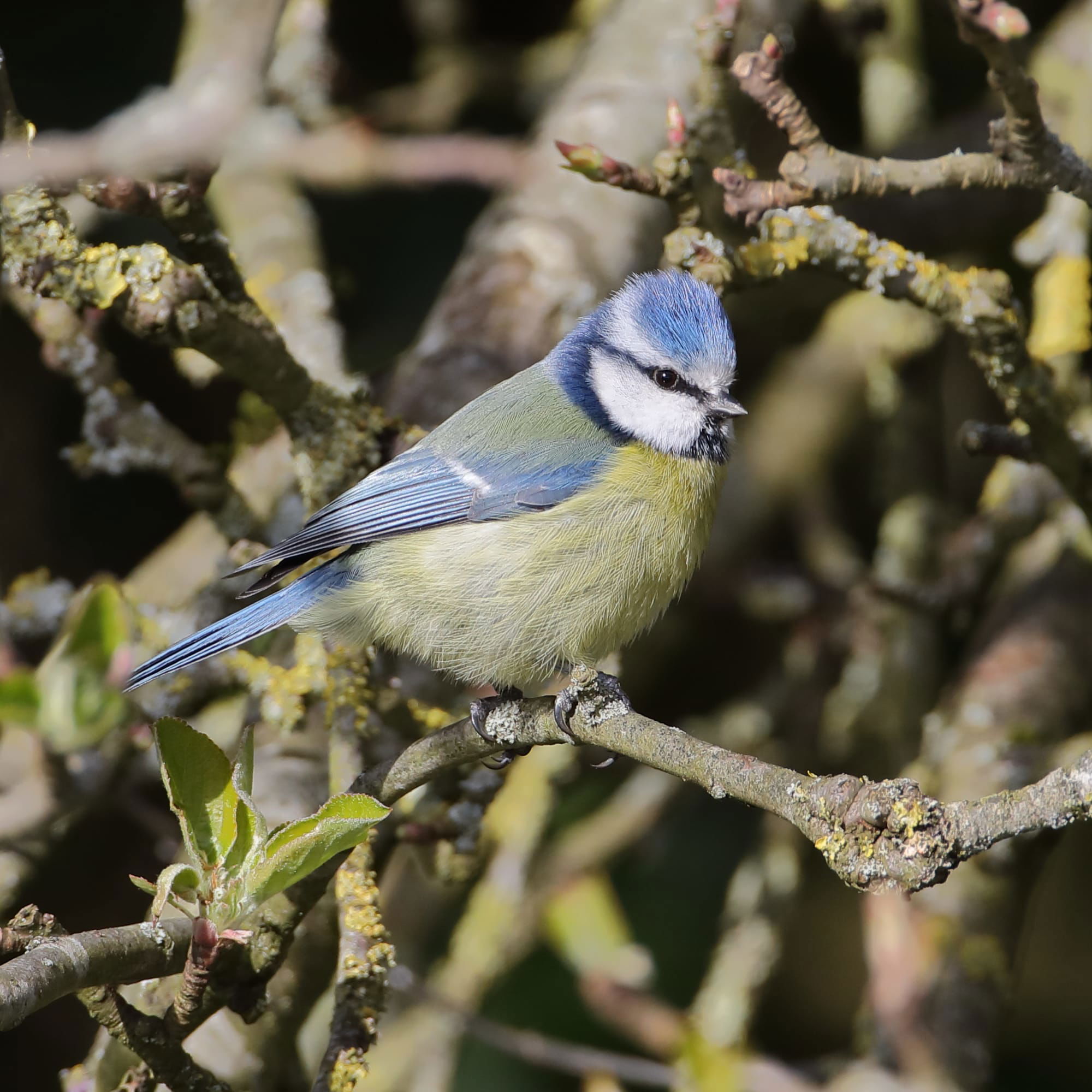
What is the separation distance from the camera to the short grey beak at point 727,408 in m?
1.91

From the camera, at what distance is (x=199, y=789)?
3.67 feet

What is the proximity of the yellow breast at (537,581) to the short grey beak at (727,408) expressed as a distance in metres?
0.13

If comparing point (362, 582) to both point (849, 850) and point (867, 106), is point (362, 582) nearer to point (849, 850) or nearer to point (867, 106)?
point (849, 850)

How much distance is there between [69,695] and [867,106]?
2383mm

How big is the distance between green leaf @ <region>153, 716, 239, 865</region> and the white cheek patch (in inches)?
38.4

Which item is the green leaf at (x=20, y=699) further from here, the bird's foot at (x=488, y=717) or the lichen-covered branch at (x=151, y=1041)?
the bird's foot at (x=488, y=717)

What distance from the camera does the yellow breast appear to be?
1751 mm

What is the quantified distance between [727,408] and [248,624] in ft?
2.61

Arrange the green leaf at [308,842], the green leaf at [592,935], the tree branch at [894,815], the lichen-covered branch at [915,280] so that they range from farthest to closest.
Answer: the green leaf at [592,935]
the lichen-covered branch at [915,280]
the green leaf at [308,842]
the tree branch at [894,815]

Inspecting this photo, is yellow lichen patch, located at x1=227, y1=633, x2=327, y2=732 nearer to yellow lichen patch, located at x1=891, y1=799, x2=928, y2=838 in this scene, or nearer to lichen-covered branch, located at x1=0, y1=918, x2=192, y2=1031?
lichen-covered branch, located at x1=0, y1=918, x2=192, y2=1031

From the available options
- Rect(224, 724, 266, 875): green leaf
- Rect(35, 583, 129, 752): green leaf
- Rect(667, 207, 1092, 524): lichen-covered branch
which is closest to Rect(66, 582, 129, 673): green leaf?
Rect(35, 583, 129, 752): green leaf

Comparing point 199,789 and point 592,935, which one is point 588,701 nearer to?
point 199,789

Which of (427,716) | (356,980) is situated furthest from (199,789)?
(427,716)

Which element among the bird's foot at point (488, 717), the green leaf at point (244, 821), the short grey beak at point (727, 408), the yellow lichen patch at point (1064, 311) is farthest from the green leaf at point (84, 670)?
the yellow lichen patch at point (1064, 311)
